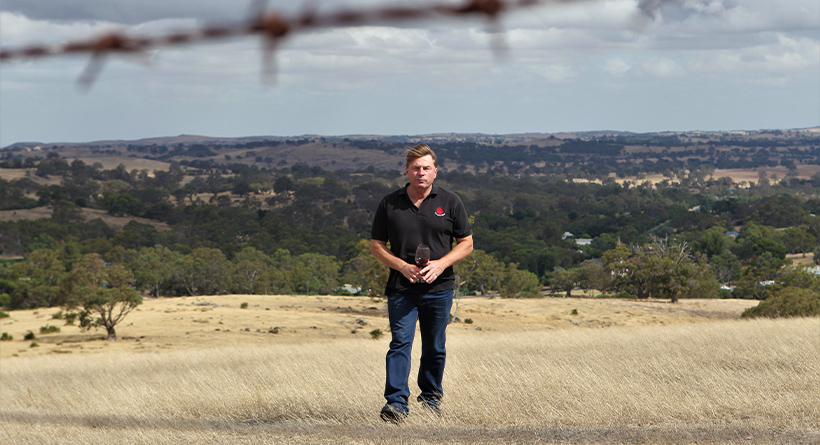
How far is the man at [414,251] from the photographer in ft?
15.3

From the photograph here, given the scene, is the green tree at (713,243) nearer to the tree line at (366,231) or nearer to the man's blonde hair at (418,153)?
the tree line at (366,231)

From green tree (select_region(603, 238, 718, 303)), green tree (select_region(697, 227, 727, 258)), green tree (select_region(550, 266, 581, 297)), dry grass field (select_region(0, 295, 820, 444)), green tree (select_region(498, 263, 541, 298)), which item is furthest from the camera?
green tree (select_region(697, 227, 727, 258))

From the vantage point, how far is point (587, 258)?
74375 mm

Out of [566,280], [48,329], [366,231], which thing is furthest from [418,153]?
[366,231]

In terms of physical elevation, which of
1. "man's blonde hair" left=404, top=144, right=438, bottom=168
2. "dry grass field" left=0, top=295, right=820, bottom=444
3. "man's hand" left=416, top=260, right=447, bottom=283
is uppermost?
"man's blonde hair" left=404, top=144, right=438, bottom=168

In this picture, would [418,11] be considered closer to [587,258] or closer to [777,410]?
[777,410]

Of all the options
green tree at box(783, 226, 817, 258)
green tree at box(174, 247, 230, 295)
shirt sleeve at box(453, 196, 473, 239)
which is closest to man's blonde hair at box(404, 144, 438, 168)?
shirt sleeve at box(453, 196, 473, 239)

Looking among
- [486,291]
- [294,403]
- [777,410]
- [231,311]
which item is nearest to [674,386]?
[777,410]

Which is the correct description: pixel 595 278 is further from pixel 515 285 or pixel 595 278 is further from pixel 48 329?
pixel 48 329

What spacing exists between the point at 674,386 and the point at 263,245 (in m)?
71.8

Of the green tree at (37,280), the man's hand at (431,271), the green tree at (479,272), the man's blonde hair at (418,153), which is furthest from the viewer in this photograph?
the green tree at (37,280)

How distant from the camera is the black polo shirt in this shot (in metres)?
4.65

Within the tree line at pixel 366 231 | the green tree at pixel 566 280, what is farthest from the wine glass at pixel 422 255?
the green tree at pixel 566 280

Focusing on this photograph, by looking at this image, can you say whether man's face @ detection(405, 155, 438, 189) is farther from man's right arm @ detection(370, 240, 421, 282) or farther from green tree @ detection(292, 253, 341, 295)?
green tree @ detection(292, 253, 341, 295)
